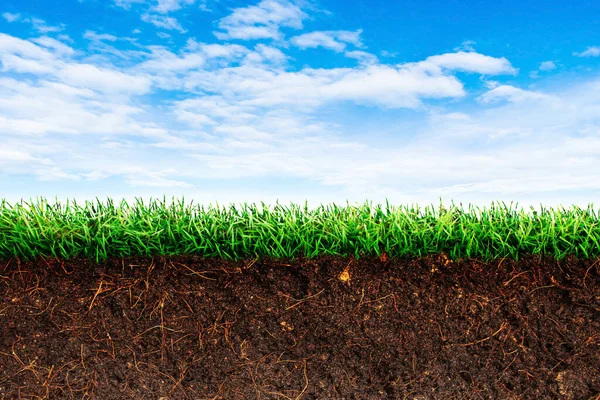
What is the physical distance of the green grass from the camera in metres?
3.22

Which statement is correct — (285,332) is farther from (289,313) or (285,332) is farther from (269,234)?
(269,234)

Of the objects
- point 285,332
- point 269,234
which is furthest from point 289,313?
point 269,234

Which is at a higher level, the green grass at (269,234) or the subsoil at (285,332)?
the green grass at (269,234)

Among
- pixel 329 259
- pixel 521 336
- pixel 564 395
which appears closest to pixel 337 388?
pixel 329 259

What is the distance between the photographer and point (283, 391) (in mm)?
3201

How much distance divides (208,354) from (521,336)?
209 cm

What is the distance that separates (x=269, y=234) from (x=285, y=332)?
0.65 m

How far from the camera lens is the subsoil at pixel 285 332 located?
319cm

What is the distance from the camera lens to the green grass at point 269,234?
3219mm

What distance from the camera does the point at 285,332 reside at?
3186mm

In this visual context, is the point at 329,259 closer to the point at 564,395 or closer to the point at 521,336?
the point at 521,336

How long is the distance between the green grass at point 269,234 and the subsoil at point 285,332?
0.09 metres

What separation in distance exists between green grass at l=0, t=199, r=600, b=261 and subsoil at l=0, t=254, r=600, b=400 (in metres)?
0.09

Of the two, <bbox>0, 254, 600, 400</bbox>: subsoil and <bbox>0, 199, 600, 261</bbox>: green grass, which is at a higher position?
<bbox>0, 199, 600, 261</bbox>: green grass
